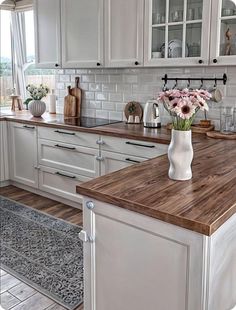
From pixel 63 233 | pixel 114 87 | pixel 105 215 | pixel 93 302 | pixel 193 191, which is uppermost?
pixel 114 87

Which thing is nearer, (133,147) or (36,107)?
(133,147)

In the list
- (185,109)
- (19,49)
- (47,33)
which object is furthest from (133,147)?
(19,49)

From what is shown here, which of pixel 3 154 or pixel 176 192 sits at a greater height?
pixel 176 192

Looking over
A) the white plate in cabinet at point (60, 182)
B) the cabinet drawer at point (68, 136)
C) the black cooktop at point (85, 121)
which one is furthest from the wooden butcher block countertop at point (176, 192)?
the white plate in cabinet at point (60, 182)

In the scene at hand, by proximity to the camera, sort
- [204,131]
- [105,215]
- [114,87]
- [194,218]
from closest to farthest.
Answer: [194,218], [105,215], [204,131], [114,87]

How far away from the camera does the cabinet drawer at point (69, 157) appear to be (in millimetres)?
3234

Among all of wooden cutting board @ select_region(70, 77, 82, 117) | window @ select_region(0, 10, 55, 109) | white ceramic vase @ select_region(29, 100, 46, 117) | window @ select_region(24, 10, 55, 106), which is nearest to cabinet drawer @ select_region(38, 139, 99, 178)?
white ceramic vase @ select_region(29, 100, 46, 117)

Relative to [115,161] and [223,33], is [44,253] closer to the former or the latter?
[115,161]

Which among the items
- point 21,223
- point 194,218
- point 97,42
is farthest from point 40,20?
point 194,218

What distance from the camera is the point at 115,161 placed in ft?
9.95

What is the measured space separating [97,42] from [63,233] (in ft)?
5.84

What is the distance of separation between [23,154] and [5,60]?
1.64 metres

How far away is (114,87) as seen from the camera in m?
3.65

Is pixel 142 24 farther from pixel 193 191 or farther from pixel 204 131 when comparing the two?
pixel 193 191
